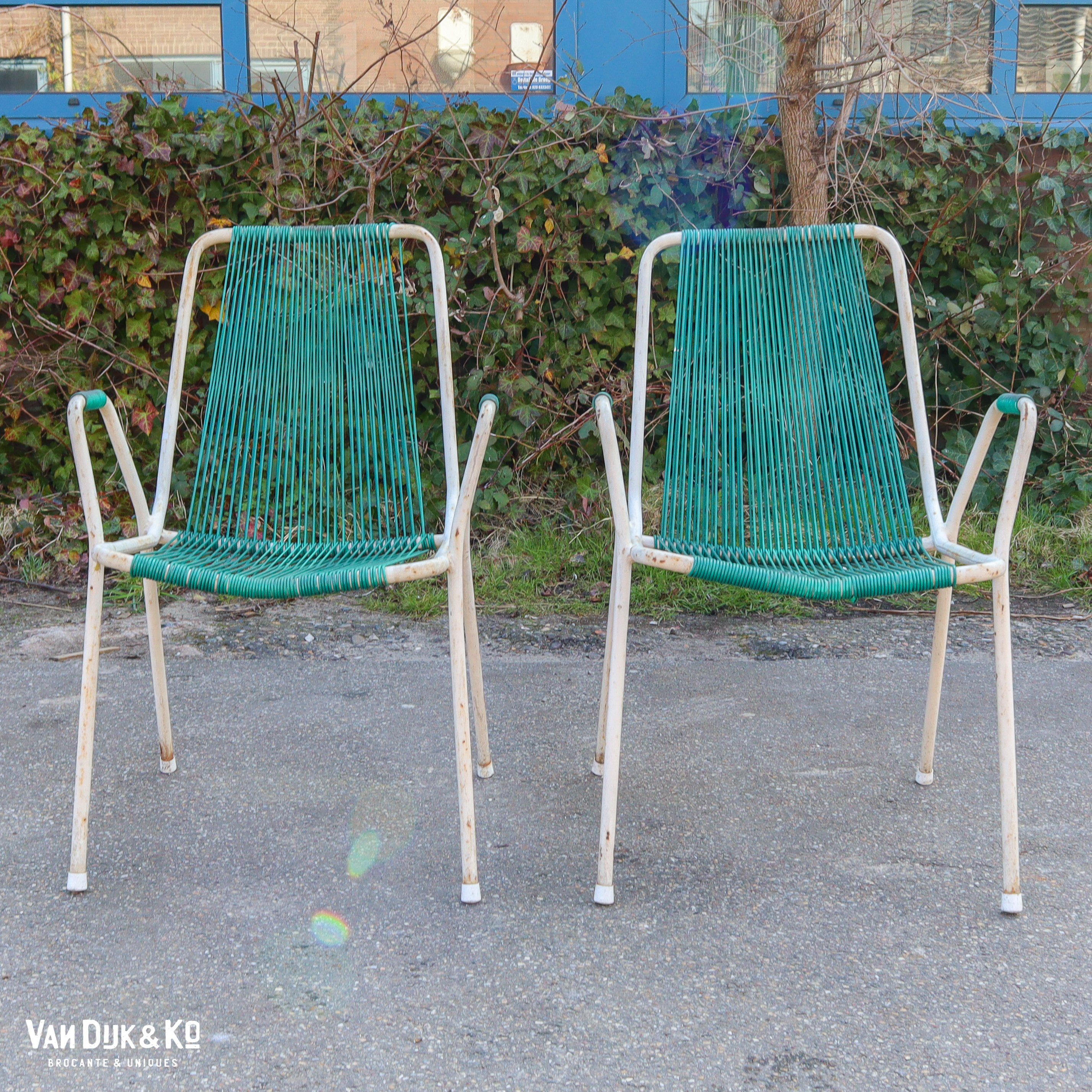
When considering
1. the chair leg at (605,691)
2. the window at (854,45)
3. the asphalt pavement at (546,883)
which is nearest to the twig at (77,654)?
the asphalt pavement at (546,883)

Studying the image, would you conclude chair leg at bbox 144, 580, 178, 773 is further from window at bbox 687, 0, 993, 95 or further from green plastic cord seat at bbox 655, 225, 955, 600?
window at bbox 687, 0, 993, 95

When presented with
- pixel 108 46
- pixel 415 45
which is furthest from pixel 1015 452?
pixel 108 46

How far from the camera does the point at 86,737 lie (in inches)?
66.8

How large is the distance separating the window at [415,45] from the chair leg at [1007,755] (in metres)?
2.95

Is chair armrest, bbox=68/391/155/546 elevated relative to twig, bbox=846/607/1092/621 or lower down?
elevated

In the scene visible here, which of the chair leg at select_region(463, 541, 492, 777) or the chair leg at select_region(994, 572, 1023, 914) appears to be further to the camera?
the chair leg at select_region(463, 541, 492, 777)

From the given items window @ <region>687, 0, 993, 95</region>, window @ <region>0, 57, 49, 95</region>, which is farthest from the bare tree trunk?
window @ <region>0, 57, 49, 95</region>

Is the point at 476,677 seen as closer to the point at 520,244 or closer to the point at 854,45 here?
the point at 520,244

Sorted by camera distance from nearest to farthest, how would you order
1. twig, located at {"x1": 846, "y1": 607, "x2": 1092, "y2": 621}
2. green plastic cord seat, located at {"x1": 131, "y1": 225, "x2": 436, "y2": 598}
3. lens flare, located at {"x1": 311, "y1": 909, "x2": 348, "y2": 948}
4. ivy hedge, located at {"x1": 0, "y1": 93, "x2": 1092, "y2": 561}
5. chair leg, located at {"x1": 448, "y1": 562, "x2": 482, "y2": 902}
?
1. lens flare, located at {"x1": 311, "y1": 909, "x2": 348, "y2": 948}
2. chair leg, located at {"x1": 448, "y1": 562, "x2": 482, "y2": 902}
3. green plastic cord seat, located at {"x1": 131, "y1": 225, "x2": 436, "y2": 598}
4. twig, located at {"x1": 846, "y1": 607, "x2": 1092, "y2": 621}
5. ivy hedge, located at {"x1": 0, "y1": 93, "x2": 1092, "y2": 561}

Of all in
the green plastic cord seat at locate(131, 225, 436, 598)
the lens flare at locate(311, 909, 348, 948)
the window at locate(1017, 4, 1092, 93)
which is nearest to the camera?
the lens flare at locate(311, 909, 348, 948)

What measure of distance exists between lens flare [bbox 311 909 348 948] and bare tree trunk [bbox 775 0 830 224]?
8.77ft

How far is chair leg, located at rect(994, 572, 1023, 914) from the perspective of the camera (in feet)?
5.35

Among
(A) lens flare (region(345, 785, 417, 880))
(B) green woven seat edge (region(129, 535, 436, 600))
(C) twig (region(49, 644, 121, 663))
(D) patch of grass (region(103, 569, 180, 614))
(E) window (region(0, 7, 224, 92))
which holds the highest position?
(E) window (region(0, 7, 224, 92))

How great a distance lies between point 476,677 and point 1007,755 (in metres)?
0.95
